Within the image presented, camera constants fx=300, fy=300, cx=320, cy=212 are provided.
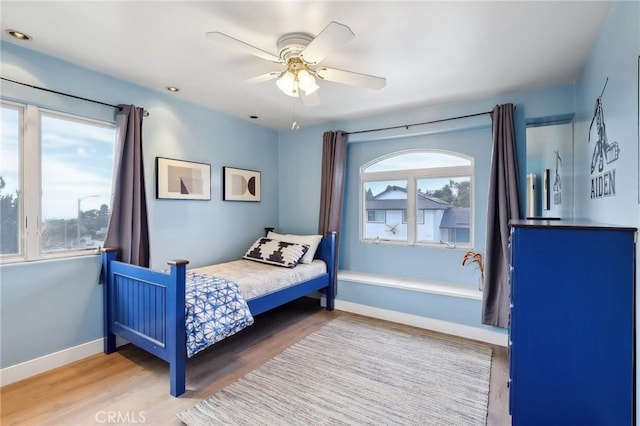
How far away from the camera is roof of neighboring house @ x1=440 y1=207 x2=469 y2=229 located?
3402 millimetres

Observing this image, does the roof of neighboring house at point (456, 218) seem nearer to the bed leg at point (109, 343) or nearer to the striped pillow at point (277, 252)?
the striped pillow at point (277, 252)

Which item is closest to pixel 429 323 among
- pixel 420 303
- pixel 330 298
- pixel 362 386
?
pixel 420 303

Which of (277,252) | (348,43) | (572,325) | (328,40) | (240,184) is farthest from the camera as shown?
(240,184)

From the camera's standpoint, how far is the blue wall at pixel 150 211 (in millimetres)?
2188

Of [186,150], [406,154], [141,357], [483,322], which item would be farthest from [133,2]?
[483,322]

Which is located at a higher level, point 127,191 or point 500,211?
point 127,191

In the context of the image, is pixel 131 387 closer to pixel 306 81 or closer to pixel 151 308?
pixel 151 308

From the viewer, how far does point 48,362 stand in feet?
7.59

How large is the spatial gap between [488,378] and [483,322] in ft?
2.39

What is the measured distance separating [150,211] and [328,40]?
240 cm

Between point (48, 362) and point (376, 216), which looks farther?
point (376, 216)

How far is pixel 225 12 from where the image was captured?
1.77m

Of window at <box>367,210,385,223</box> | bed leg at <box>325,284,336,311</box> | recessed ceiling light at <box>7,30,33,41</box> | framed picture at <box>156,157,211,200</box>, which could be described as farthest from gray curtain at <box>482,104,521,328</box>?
recessed ceiling light at <box>7,30,33,41</box>

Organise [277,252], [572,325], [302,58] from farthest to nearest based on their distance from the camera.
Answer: [277,252], [302,58], [572,325]
